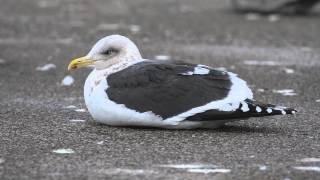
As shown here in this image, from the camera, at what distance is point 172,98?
5914mm

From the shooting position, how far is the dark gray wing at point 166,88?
589 cm

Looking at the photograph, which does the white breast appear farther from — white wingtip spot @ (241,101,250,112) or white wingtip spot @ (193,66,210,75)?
white wingtip spot @ (241,101,250,112)

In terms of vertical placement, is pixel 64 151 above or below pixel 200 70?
below

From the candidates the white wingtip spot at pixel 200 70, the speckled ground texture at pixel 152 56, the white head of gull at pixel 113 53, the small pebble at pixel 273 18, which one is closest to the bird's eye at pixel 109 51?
the white head of gull at pixel 113 53

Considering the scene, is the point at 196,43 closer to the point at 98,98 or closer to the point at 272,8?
the point at 272,8

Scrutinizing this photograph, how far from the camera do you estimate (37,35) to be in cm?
1221

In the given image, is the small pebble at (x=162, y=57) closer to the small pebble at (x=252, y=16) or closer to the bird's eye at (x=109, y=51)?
the bird's eye at (x=109, y=51)

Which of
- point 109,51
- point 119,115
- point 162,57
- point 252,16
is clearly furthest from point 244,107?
point 252,16

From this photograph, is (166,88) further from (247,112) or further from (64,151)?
(64,151)

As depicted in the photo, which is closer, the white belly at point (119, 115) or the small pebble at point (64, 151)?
the small pebble at point (64, 151)

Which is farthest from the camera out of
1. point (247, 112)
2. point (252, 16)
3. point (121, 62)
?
point (252, 16)

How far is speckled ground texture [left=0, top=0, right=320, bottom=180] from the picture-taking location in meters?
5.02

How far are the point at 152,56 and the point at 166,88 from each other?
4390 millimetres

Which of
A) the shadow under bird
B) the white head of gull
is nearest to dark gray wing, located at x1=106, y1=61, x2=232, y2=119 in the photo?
the shadow under bird
